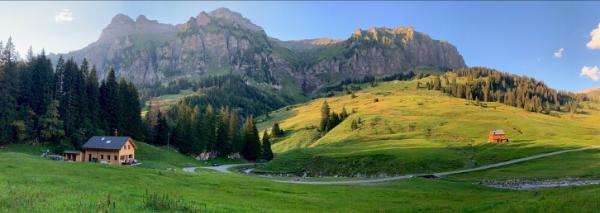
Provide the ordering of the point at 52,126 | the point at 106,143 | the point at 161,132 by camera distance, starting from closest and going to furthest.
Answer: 1. the point at 106,143
2. the point at 52,126
3. the point at 161,132

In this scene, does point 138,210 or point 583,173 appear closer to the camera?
point 138,210

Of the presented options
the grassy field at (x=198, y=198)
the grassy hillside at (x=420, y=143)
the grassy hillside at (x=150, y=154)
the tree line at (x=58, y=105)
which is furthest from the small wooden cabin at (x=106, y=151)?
the grassy field at (x=198, y=198)

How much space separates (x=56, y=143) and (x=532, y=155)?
4567 inches

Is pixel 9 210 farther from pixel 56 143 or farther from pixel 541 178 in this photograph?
pixel 56 143

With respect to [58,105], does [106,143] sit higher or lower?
lower

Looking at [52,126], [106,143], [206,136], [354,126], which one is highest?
[52,126]

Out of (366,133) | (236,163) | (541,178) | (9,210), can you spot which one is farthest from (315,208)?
(366,133)

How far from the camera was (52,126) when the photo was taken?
329 feet

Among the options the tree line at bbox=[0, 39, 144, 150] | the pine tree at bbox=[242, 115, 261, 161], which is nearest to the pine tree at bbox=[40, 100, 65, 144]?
the tree line at bbox=[0, 39, 144, 150]

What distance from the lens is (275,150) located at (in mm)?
→ 185250

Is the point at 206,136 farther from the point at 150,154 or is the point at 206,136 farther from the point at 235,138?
the point at 150,154

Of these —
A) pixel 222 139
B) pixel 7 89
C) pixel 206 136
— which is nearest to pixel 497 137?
pixel 222 139

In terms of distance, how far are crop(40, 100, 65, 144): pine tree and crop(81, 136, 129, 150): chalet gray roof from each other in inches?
303

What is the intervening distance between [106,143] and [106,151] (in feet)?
7.24
